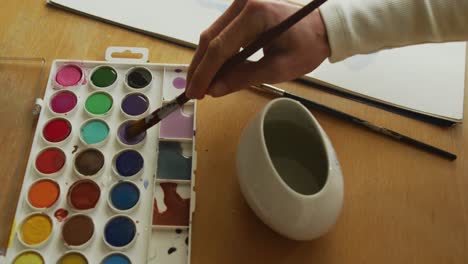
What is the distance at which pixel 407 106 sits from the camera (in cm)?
65

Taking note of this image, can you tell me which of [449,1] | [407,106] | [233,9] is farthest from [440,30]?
[233,9]

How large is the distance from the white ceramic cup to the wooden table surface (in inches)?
1.6

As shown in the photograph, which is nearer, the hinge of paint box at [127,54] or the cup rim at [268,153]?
the cup rim at [268,153]

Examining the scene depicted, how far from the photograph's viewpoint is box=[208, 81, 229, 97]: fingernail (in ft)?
1.71

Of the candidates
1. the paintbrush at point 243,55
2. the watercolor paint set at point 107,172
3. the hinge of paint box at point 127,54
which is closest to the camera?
the paintbrush at point 243,55

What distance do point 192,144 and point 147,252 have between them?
0.15 meters

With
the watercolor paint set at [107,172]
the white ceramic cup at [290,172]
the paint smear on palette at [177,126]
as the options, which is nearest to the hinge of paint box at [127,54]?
the watercolor paint set at [107,172]

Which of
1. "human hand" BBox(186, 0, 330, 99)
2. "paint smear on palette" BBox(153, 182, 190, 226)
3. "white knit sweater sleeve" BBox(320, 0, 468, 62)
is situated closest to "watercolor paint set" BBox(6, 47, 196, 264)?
"paint smear on palette" BBox(153, 182, 190, 226)

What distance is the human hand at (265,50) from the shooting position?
0.50 metres

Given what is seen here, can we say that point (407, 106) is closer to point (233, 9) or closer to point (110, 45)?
point (233, 9)

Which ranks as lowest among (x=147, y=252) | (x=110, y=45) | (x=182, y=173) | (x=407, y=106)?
(x=147, y=252)

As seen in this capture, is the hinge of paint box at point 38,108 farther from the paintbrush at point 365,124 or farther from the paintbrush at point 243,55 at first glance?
the paintbrush at point 365,124

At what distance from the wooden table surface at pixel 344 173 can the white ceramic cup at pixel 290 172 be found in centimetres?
4

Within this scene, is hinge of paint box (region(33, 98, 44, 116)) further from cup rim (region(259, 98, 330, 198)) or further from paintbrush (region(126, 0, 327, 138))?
cup rim (region(259, 98, 330, 198))
